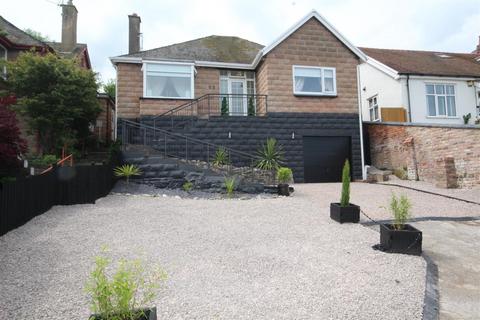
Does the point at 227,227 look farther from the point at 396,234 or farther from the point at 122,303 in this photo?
the point at 122,303

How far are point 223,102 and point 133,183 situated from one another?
6621 mm

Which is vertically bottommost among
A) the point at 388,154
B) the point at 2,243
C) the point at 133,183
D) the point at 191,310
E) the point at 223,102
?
A: the point at 191,310

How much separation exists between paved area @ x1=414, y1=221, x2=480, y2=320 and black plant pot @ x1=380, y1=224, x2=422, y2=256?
32cm

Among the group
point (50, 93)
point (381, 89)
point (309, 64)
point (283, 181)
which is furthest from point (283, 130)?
point (50, 93)

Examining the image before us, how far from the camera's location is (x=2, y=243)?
4.68 metres

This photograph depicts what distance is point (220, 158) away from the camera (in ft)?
38.2

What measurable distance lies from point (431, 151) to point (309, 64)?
6.96m

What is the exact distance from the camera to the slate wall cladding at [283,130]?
12.9 meters

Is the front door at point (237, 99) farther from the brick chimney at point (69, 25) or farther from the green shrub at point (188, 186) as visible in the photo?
the brick chimney at point (69, 25)

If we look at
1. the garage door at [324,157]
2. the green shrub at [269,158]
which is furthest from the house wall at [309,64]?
the green shrub at [269,158]

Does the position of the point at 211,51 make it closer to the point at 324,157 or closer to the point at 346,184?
the point at 324,157

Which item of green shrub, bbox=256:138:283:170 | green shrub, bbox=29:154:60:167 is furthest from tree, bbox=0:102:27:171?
green shrub, bbox=256:138:283:170

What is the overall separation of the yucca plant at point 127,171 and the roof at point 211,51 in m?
6.78

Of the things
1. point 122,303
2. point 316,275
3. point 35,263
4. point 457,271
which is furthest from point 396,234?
point 35,263
